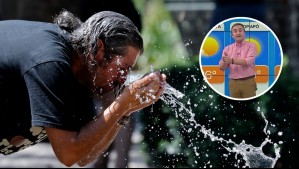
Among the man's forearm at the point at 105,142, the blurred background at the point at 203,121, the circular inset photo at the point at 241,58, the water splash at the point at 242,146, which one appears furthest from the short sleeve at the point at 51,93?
the blurred background at the point at 203,121

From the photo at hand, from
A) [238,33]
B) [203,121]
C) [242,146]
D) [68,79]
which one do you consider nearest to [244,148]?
[242,146]

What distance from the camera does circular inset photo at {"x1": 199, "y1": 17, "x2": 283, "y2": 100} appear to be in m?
3.58

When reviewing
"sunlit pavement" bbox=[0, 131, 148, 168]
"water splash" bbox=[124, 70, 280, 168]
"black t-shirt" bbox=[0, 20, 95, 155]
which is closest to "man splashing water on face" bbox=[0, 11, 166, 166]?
"black t-shirt" bbox=[0, 20, 95, 155]

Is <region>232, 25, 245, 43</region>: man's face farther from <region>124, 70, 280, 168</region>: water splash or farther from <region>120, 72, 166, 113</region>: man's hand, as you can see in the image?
<region>120, 72, 166, 113</region>: man's hand

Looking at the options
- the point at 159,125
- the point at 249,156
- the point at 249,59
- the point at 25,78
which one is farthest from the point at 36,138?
the point at 159,125

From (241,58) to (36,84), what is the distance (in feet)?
3.48

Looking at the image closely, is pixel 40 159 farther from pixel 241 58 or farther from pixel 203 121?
pixel 241 58

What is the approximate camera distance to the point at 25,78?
2.90 m

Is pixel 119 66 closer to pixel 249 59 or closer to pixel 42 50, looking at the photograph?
pixel 42 50

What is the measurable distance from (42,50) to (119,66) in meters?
0.30

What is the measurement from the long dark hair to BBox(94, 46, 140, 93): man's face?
20mm

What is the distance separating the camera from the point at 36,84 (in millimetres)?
Result: 2867

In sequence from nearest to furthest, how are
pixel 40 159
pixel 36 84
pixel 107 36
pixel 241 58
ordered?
pixel 36 84 < pixel 107 36 < pixel 241 58 < pixel 40 159

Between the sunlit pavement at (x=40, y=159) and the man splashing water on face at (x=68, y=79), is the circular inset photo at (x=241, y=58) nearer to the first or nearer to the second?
the man splashing water on face at (x=68, y=79)
